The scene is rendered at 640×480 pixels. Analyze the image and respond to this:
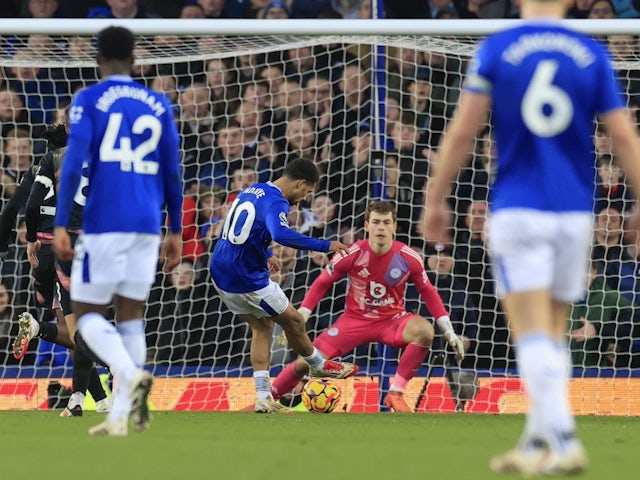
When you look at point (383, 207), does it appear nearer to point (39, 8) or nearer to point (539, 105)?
point (39, 8)

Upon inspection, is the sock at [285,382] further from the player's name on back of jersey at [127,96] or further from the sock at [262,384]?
the player's name on back of jersey at [127,96]

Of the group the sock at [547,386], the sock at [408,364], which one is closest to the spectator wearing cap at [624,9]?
the sock at [408,364]

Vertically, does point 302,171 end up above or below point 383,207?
above

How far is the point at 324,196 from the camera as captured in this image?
38.0 feet

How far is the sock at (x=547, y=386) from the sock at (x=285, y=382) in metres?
5.65

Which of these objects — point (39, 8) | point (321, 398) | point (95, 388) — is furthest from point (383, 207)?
point (39, 8)

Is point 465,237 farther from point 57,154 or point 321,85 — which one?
point 57,154

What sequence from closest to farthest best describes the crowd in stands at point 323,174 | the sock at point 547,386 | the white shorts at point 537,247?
the sock at point 547,386
the white shorts at point 537,247
the crowd in stands at point 323,174

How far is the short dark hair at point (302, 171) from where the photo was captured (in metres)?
9.29

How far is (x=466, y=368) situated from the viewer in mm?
11117

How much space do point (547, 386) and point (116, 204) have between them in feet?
8.69

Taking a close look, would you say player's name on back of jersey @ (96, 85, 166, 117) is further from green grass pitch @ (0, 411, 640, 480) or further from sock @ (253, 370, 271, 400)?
sock @ (253, 370, 271, 400)

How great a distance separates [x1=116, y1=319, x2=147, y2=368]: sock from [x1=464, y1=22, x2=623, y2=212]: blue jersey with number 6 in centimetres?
247

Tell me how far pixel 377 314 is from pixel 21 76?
15.0 ft
